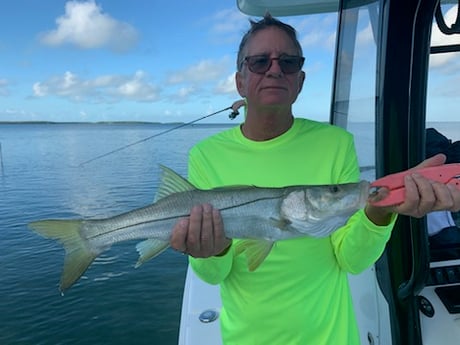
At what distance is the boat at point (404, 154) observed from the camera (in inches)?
97.8

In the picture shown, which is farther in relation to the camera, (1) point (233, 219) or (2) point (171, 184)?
(2) point (171, 184)

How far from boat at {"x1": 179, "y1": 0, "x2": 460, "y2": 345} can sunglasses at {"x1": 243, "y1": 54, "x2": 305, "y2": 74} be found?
71cm

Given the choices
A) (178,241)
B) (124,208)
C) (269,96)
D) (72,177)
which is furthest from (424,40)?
(72,177)

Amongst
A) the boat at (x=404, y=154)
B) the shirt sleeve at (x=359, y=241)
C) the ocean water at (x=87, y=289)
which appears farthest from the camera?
the ocean water at (x=87, y=289)

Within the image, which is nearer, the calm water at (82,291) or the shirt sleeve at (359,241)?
the shirt sleeve at (359,241)

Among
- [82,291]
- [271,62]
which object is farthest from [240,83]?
[82,291]

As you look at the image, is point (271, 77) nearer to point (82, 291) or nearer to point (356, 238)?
point (356, 238)

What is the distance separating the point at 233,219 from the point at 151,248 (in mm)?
497

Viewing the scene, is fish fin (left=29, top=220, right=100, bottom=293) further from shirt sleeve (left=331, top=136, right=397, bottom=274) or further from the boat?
the boat

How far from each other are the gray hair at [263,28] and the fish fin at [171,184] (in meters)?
0.75

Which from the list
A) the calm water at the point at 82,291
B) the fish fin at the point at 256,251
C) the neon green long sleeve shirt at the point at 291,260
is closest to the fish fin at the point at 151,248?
the neon green long sleeve shirt at the point at 291,260

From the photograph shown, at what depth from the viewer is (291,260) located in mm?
2037

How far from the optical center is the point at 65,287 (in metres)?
2.08

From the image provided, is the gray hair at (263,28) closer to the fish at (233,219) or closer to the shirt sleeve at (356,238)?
the shirt sleeve at (356,238)
